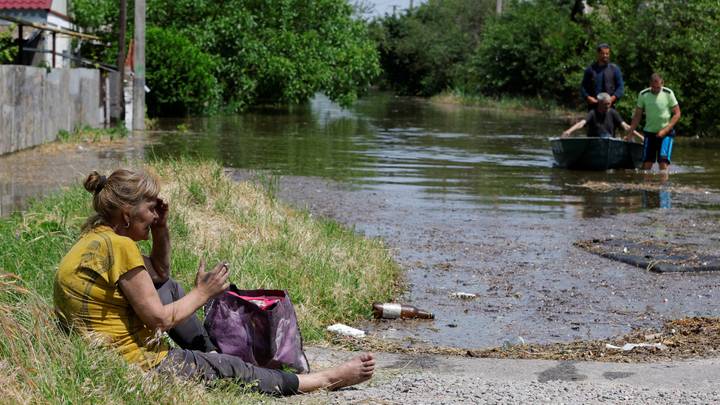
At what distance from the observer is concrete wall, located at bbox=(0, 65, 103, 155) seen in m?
17.6

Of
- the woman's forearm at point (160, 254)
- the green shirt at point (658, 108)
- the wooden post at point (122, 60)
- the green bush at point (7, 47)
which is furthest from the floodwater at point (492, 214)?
the green bush at point (7, 47)

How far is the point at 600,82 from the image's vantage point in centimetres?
1989

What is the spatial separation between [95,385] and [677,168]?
→ 17703 millimetres

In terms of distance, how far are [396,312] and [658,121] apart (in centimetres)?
1184

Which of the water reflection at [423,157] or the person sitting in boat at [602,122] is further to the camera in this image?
the person sitting in boat at [602,122]

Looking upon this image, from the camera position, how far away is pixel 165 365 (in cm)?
550

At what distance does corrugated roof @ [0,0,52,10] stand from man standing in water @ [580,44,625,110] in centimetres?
1827

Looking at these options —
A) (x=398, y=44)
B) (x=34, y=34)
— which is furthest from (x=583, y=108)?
(x=398, y=44)

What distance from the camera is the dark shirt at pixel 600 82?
65.3ft

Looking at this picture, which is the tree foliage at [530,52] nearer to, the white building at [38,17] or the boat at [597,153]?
the white building at [38,17]

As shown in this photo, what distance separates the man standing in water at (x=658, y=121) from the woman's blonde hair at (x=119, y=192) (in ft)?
48.4

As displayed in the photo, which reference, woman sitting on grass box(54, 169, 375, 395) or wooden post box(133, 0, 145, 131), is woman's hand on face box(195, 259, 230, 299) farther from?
wooden post box(133, 0, 145, 131)

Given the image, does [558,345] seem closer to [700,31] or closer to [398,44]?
[700,31]

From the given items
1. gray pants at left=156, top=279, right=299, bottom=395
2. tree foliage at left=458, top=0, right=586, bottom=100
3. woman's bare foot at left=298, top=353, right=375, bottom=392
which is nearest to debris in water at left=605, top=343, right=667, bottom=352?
woman's bare foot at left=298, top=353, right=375, bottom=392
